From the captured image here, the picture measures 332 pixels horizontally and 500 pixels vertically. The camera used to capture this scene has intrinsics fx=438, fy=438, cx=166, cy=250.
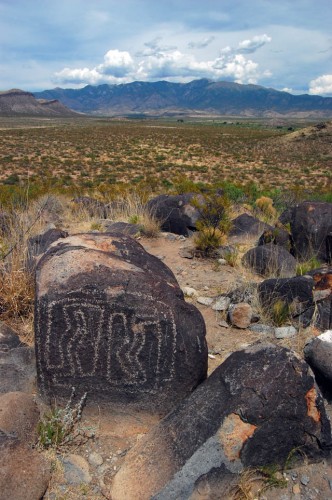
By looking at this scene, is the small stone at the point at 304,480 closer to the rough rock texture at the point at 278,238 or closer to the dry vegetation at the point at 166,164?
the rough rock texture at the point at 278,238

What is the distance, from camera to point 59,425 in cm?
289

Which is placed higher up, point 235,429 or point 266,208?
point 235,429

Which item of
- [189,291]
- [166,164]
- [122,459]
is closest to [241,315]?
[189,291]

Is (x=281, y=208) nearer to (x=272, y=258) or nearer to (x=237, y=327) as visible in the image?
(x=272, y=258)

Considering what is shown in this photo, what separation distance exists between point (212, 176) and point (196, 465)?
2197cm

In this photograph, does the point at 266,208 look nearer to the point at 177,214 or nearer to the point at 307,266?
the point at 177,214

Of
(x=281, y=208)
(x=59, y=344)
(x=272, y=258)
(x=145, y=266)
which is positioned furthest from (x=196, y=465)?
(x=281, y=208)

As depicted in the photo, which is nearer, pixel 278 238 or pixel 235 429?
pixel 235 429

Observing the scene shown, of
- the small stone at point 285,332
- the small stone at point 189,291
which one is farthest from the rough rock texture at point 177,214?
the small stone at point 285,332

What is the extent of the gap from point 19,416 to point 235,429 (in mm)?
1395

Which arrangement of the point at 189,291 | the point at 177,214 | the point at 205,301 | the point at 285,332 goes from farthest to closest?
the point at 177,214
the point at 189,291
the point at 205,301
the point at 285,332

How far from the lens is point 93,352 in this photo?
119 inches

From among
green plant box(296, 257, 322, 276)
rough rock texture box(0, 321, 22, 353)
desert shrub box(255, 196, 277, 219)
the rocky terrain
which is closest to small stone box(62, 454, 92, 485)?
the rocky terrain

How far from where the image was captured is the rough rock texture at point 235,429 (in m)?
2.57
